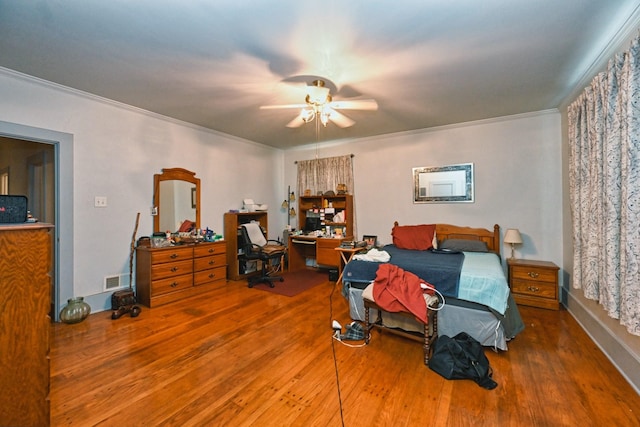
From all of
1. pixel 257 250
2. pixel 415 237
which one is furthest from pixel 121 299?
pixel 415 237

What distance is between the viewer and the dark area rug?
4.03 m

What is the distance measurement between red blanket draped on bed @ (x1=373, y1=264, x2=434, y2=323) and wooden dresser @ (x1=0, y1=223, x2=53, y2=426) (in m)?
2.13

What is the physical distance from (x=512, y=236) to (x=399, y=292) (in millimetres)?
2310

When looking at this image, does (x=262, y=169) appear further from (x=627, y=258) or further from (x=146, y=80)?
(x=627, y=258)

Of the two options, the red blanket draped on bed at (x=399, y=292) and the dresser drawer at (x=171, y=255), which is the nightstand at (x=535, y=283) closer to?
the red blanket draped on bed at (x=399, y=292)

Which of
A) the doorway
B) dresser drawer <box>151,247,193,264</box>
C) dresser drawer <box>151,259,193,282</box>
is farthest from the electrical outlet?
dresser drawer <box>151,259,193,282</box>

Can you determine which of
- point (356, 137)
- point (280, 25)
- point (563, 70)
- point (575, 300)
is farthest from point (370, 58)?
point (575, 300)

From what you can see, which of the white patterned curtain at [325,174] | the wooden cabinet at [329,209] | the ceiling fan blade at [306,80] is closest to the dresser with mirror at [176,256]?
the wooden cabinet at [329,209]

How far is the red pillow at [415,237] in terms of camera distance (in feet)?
12.6

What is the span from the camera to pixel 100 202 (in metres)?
3.25

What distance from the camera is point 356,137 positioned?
498 cm

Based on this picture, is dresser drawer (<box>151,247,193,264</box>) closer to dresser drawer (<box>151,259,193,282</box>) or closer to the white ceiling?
dresser drawer (<box>151,259,193,282</box>)

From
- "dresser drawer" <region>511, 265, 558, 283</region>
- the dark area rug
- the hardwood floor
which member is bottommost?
the hardwood floor

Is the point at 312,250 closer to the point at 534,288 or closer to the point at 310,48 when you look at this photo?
the point at 534,288
